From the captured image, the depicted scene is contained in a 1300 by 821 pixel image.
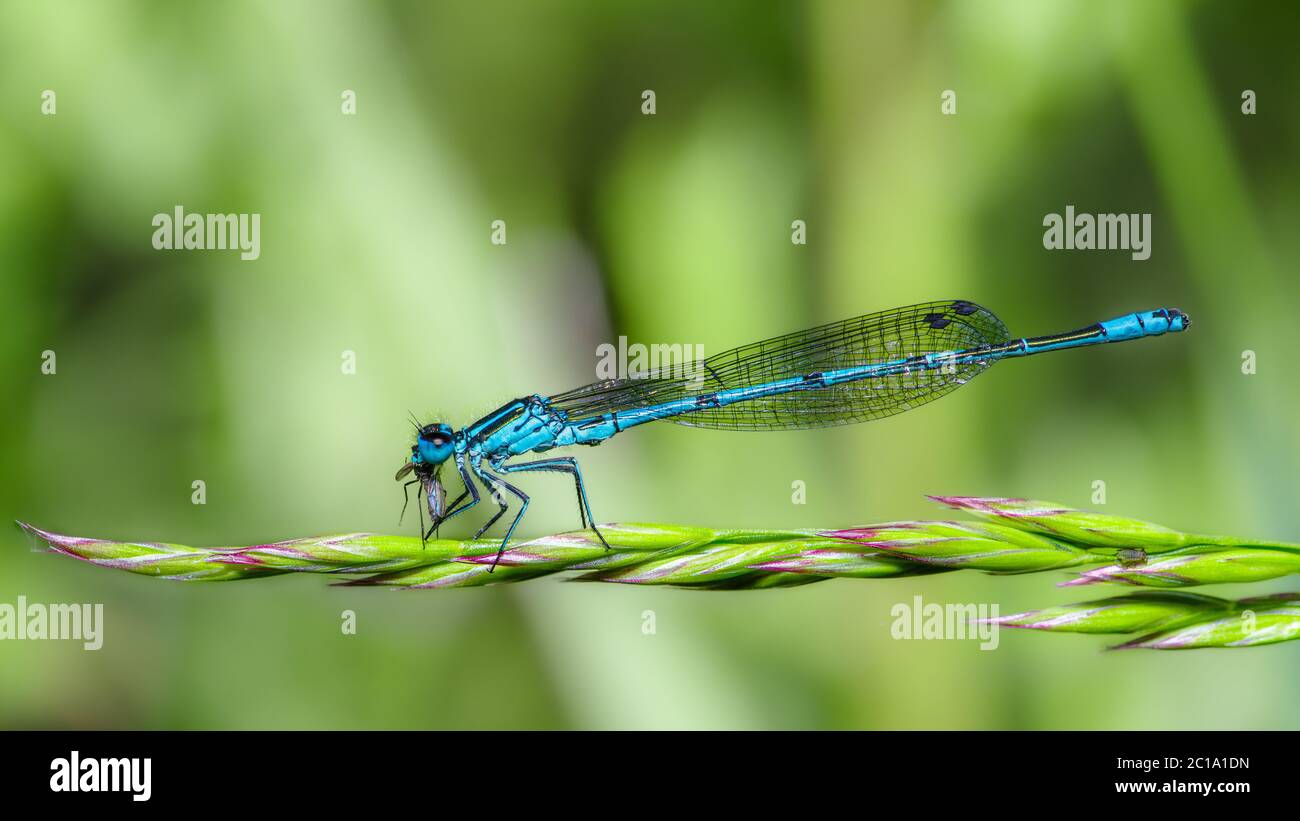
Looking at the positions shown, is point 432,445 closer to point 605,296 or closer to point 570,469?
point 570,469

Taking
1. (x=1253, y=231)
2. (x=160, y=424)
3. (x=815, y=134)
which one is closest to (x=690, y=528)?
(x=815, y=134)

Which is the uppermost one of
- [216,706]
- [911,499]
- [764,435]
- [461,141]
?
[461,141]

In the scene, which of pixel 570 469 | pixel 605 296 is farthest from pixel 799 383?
pixel 570 469

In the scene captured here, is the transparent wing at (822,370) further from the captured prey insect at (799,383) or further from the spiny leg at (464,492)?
the spiny leg at (464,492)

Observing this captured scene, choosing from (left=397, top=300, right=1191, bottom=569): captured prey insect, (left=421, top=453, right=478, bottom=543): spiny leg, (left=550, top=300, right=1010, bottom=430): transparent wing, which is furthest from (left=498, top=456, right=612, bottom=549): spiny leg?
(left=550, top=300, right=1010, bottom=430): transparent wing

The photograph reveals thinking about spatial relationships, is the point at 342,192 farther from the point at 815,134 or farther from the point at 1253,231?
the point at 1253,231

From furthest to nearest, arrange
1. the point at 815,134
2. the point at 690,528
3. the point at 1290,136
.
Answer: the point at 1290,136, the point at 815,134, the point at 690,528
